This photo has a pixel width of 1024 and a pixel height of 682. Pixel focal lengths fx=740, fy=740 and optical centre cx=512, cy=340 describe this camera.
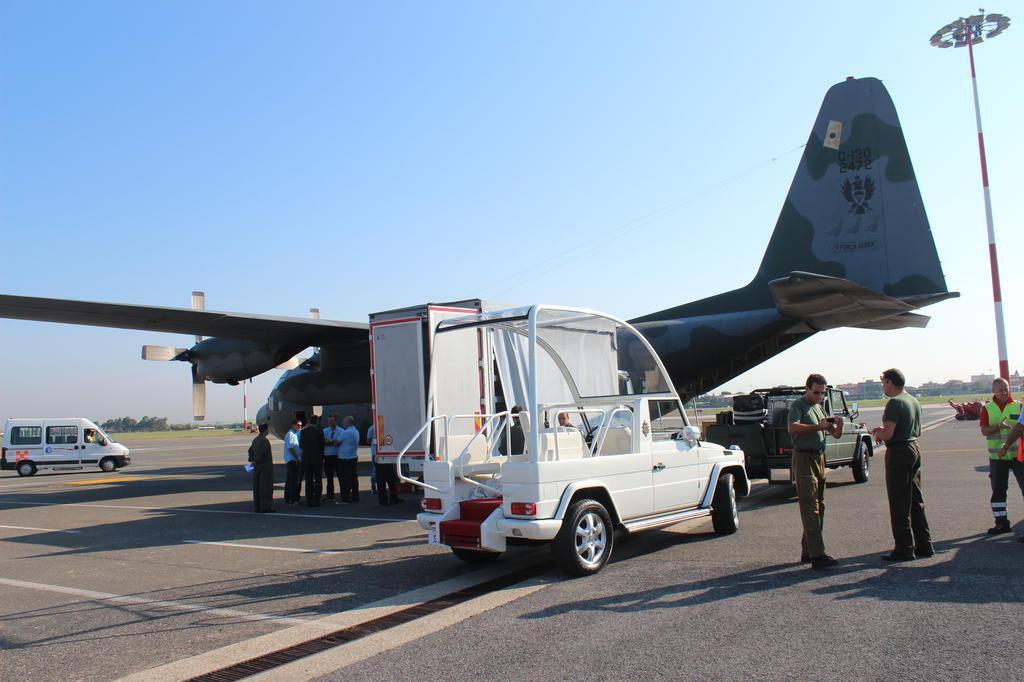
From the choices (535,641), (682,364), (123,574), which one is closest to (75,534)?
(123,574)

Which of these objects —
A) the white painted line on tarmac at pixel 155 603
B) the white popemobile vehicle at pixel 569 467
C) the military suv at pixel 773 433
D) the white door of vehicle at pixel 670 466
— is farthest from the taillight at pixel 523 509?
the military suv at pixel 773 433

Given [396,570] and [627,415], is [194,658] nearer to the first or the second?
[396,570]

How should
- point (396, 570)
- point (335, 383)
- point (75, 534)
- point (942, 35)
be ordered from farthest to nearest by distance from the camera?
point (942, 35) < point (335, 383) < point (75, 534) < point (396, 570)

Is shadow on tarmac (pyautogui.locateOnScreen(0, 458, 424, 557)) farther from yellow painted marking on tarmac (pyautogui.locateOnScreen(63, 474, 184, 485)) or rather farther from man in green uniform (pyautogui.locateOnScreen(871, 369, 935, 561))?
man in green uniform (pyautogui.locateOnScreen(871, 369, 935, 561))

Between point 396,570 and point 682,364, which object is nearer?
point 396,570

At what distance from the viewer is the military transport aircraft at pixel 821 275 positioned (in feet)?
51.9

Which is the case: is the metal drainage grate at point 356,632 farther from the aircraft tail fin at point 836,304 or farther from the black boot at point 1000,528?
the aircraft tail fin at point 836,304

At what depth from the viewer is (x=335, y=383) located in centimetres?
2219

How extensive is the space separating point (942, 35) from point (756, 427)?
26233 mm

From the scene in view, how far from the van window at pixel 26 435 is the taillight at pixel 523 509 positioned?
1073 inches

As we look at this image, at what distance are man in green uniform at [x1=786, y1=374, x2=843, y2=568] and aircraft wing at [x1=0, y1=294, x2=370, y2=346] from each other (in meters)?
13.3

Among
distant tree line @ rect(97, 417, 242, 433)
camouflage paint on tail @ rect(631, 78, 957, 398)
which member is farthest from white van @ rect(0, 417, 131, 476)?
distant tree line @ rect(97, 417, 242, 433)

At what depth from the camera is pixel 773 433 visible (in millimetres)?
13789

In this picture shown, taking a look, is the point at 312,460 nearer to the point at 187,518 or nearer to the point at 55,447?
the point at 187,518
